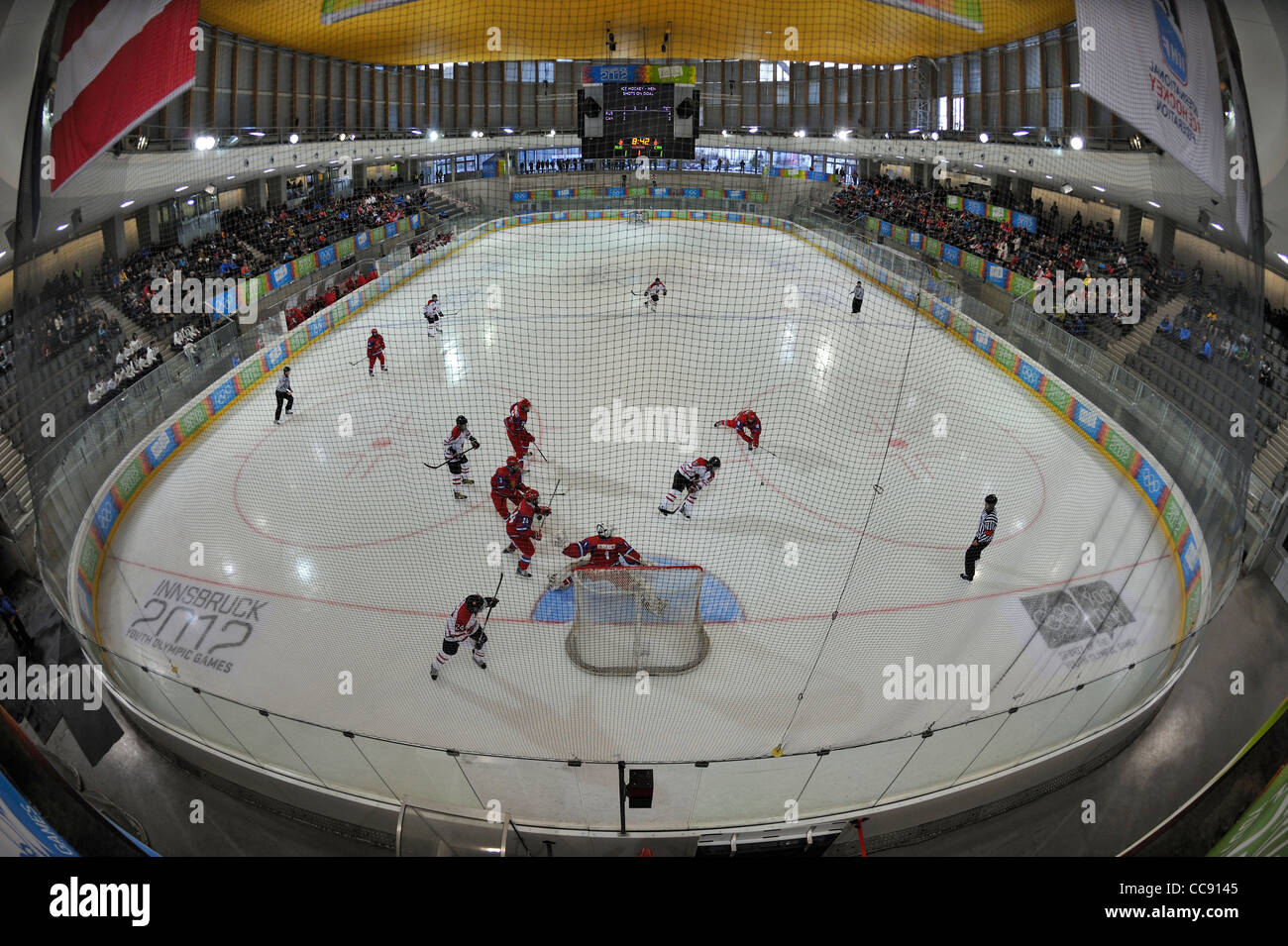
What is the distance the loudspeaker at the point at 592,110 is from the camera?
2327cm

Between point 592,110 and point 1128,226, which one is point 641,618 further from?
point 592,110

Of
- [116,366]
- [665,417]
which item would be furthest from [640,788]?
[116,366]

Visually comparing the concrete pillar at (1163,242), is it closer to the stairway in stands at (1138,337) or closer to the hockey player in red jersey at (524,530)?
the stairway in stands at (1138,337)

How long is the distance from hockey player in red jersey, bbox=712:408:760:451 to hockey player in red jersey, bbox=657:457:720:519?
5.75ft

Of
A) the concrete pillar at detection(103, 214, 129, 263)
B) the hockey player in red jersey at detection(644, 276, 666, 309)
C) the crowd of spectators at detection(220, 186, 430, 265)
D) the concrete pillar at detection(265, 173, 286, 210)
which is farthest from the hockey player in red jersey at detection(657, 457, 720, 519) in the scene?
the concrete pillar at detection(265, 173, 286, 210)

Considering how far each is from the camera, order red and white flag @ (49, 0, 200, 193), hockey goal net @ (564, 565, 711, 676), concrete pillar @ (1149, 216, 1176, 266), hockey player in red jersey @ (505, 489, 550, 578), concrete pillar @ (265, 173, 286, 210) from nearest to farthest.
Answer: red and white flag @ (49, 0, 200, 193), hockey goal net @ (564, 565, 711, 676), hockey player in red jersey @ (505, 489, 550, 578), concrete pillar @ (1149, 216, 1176, 266), concrete pillar @ (265, 173, 286, 210)

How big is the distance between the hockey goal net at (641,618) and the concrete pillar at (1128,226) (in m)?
12.1

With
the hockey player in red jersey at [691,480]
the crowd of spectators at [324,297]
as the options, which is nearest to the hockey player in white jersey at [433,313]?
the crowd of spectators at [324,297]

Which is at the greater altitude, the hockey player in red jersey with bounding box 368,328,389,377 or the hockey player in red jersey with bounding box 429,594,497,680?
the hockey player in red jersey with bounding box 368,328,389,377

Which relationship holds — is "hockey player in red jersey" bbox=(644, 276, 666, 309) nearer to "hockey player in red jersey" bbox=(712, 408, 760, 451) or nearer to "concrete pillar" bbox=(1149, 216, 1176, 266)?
"hockey player in red jersey" bbox=(712, 408, 760, 451)

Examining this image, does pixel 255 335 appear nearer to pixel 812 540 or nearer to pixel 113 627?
pixel 113 627

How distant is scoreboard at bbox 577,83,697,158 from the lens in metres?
23.4

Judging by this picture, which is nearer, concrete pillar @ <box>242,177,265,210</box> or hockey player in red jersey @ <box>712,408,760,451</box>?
hockey player in red jersey @ <box>712,408,760,451</box>
